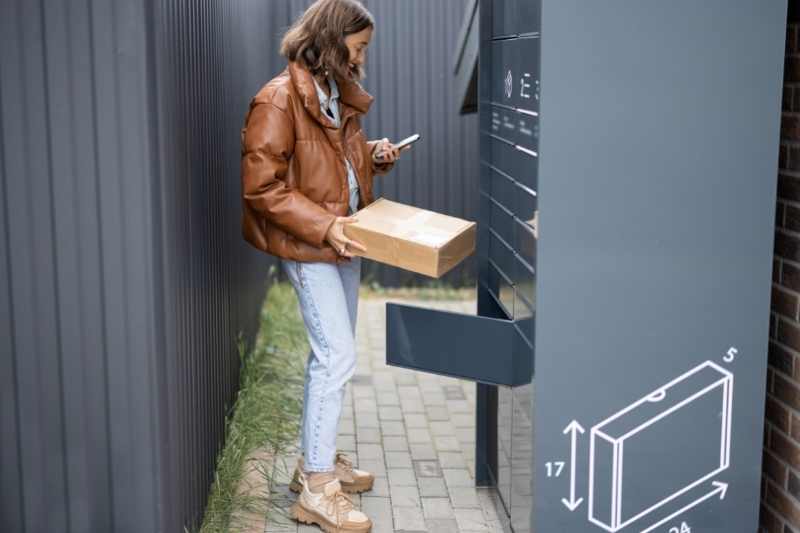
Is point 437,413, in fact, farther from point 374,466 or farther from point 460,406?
point 374,466

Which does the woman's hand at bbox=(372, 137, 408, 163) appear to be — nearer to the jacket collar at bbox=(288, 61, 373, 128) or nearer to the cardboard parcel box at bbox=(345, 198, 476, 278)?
the jacket collar at bbox=(288, 61, 373, 128)

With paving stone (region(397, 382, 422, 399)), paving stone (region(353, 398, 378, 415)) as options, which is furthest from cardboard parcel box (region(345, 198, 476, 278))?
paving stone (region(397, 382, 422, 399))

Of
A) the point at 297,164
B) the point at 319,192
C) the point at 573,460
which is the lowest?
the point at 573,460

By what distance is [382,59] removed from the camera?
350 inches

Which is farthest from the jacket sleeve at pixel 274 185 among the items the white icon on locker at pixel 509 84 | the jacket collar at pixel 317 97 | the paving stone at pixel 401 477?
the paving stone at pixel 401 477

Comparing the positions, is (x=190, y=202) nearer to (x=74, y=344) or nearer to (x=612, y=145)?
(x=74, y=344)

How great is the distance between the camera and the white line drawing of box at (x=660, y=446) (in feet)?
11.5

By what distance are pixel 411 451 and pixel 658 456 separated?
207 cm

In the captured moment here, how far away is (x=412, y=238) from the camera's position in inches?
156

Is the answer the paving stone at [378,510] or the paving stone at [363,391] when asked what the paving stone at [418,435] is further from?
the paving stone at [378,510]

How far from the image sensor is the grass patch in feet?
15.1

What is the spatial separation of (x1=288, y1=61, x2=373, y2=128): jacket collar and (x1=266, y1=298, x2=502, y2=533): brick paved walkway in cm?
152

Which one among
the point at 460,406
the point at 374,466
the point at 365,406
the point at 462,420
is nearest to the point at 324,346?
the point at 374,466

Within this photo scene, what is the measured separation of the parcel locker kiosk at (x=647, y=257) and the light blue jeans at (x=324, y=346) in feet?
2.92
